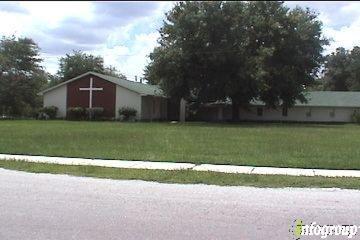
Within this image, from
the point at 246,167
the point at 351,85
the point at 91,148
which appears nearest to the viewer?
the point at 246,167

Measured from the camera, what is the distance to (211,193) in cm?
1037

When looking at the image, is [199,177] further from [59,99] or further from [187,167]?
[59,99]

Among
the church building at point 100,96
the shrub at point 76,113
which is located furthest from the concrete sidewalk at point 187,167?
the shrub at point 76,113

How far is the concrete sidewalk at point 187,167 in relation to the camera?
13.7 metres

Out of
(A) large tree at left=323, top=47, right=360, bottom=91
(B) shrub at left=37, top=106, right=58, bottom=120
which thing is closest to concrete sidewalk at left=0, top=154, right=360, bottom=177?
(B) shrub at left=37, top=106, right=58, bottom=120

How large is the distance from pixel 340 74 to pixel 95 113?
156 ft

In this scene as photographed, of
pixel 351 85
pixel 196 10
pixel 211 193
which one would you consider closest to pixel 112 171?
pixel 211 193

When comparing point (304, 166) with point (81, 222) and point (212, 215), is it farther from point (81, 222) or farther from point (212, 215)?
point (81, 222)

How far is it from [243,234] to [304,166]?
8565 millimetres

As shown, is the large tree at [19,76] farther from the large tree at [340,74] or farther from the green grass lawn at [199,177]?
the green grass lawn at [199,177]

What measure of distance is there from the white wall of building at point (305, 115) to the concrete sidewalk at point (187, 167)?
49.0 meters

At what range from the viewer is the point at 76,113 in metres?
54.2

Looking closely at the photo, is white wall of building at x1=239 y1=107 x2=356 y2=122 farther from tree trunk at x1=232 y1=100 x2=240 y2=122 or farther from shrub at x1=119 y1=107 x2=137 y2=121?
shrub at x1=119 y1=107 x2=137 y2=121

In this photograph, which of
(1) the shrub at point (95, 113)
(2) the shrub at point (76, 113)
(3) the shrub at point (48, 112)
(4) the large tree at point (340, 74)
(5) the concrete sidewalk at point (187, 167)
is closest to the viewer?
(5) the concrete sidewalk at point (187, 167)
